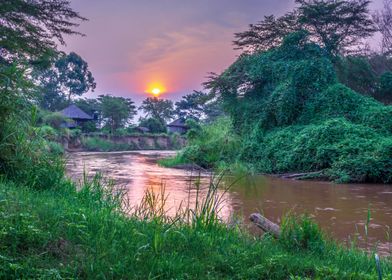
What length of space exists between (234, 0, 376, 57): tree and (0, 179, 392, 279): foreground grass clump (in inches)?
795

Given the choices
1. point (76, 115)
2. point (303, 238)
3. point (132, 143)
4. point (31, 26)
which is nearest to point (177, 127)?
point (132, 143)

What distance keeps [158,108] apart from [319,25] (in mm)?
39464

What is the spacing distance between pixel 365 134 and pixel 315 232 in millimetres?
12015

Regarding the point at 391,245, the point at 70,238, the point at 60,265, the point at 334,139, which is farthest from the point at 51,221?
the point at 334,139

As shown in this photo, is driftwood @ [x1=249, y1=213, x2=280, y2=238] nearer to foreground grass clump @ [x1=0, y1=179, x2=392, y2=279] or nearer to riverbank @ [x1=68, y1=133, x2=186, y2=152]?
foreground grass clump @ [x1=0, y1=179, x2=392, y2=279]

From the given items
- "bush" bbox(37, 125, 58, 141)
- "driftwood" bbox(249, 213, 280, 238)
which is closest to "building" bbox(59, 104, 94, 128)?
"bush" bbox(37, 125, 58, 141)

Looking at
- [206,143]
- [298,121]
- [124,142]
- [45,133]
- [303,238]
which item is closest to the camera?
[303,238]

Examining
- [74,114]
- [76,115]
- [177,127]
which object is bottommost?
[177,127]

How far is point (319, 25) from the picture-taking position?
73.8 feet

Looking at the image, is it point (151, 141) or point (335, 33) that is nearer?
point (335, 33)

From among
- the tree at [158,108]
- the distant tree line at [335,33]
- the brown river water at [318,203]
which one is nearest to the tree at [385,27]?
the distant tree line at [335,33]

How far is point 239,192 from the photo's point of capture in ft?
33.4

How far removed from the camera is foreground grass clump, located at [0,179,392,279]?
102 inches

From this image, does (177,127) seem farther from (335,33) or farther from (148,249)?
(148,249)
